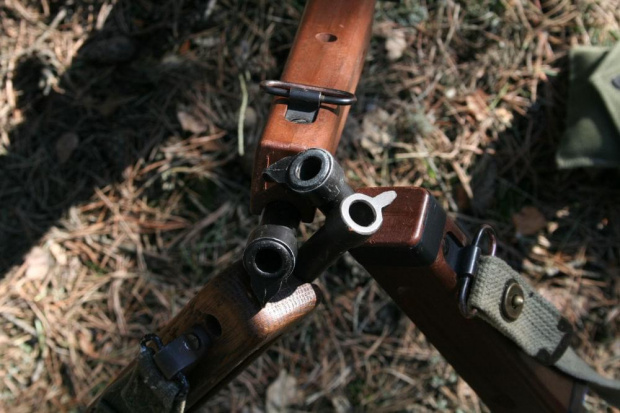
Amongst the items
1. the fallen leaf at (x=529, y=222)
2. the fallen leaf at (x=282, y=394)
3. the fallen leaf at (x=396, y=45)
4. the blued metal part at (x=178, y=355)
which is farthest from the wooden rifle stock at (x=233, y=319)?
the fallen leaf at (x=396, y=45)

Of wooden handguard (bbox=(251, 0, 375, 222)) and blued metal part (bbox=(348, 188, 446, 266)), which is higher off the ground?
wooden handguard (bbox=(251, 0, 375, 222))

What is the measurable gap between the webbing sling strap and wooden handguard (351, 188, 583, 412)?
2cm

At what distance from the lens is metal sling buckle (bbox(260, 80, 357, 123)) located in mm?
1035

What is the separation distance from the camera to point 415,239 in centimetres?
92

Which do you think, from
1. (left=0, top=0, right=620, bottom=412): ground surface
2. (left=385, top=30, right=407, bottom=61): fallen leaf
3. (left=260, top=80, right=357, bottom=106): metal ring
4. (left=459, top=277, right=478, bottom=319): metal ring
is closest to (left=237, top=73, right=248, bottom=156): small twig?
(left=0, top=0, right=620, bottom=412): ground surface

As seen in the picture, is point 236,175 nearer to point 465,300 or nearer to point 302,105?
point 302,105

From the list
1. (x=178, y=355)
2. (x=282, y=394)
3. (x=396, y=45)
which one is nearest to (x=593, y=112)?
(x=396, y=45)

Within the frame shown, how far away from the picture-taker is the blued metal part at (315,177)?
819 millimetres

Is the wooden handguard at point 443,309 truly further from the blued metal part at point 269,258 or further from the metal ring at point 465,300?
the blued metal part at point 269,258

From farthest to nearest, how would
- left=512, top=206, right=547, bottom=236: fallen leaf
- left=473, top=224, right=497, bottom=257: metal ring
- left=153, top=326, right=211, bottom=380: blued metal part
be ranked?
left=512, top=206, right=547, bottom=236: fallen leaf
left=473, top=224, right=497, bottom=257: metal ring
left=153, top=326, right=211, bottom=380: blued metal part

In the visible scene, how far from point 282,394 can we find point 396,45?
3.75 ft

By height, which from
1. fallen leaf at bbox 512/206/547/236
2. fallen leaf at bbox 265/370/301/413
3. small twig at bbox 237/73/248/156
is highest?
small twig at bbox 237/73/248/156

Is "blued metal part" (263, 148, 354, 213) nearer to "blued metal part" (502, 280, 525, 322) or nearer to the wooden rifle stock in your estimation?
the wooden rifle stock

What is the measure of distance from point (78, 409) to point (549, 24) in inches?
74.3
